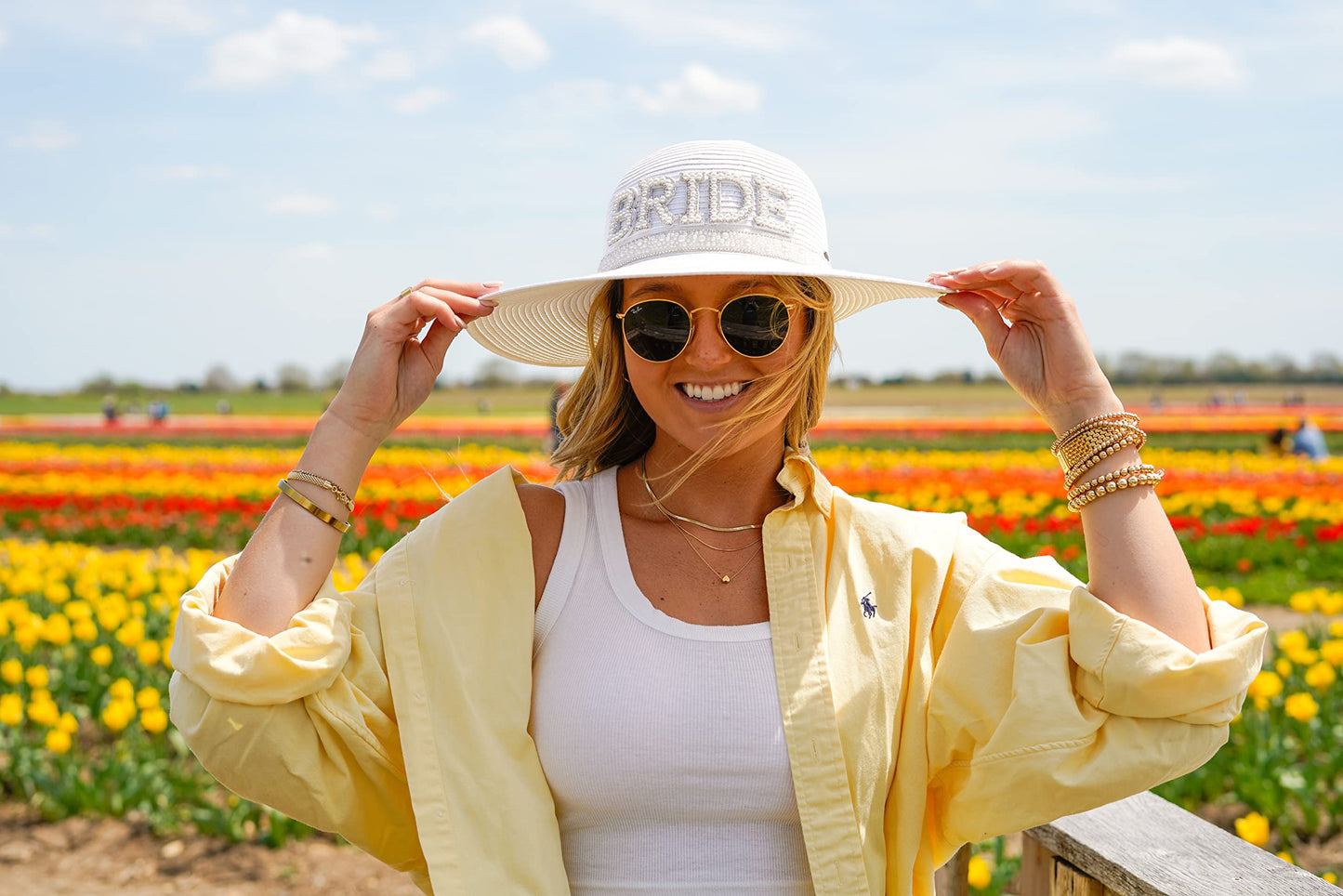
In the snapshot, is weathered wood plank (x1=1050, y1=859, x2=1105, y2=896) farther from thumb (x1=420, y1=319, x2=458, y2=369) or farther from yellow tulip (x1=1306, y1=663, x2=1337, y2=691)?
yellow tulip (x1=1306, y1=663, x2=1337, y2=691)

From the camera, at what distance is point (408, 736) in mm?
1649

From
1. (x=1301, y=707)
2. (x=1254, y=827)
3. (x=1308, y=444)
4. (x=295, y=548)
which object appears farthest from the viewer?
(x=1308, y=444)

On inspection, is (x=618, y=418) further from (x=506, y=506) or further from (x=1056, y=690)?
(x=1056, y=690)

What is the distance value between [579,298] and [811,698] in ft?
2.81

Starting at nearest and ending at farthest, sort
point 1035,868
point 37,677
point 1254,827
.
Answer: point 1035,868 → point 1254,827 → point 37,677

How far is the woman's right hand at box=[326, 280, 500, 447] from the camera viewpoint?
5.91 feet

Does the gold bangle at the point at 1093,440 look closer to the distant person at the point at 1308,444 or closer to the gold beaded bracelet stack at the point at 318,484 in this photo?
the gold beaded bracelet stack at the point at 318,484

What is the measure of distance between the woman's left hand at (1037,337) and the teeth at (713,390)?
0.44 metres

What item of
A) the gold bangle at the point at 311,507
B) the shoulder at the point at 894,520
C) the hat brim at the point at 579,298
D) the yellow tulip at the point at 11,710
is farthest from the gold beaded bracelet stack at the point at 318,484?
the yellow tulip at the point at 11,710

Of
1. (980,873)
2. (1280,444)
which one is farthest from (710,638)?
(1280,444)

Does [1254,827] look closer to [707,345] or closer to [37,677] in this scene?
[707,345]

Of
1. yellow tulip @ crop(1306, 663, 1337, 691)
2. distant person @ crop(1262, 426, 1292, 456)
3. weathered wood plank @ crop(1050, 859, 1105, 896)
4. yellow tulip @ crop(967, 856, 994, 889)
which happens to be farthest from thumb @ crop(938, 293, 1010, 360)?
distant person @ crop(1262, 426, 1292, 456)

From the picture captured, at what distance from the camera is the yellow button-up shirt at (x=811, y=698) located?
1584mm

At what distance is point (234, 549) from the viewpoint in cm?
1045
